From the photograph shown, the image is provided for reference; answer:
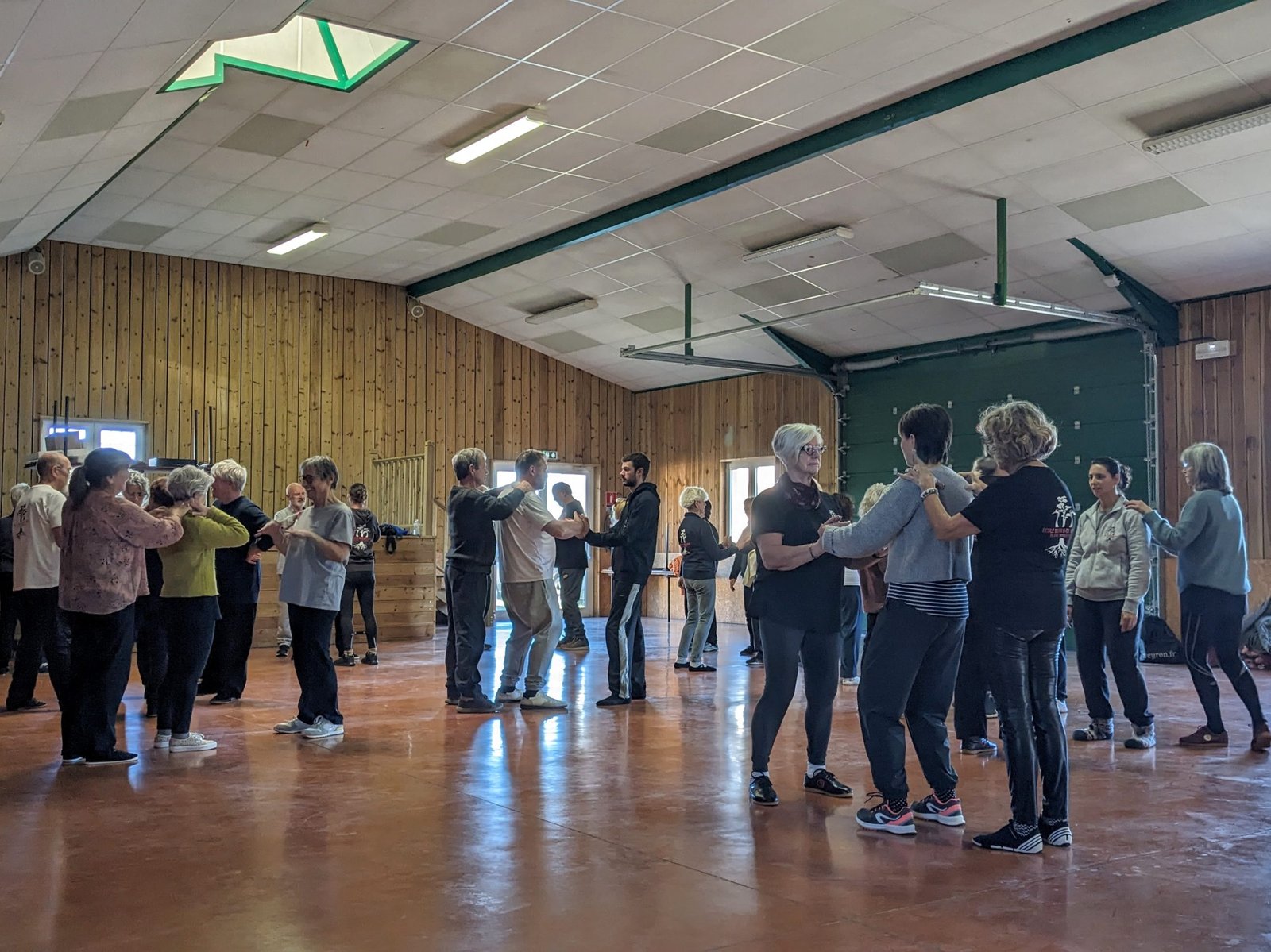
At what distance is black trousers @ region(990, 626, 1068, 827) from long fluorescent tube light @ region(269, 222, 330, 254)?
966 centimetres

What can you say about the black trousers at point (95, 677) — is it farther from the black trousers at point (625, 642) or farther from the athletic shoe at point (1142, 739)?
the athletic shoe at point (1142, 739)

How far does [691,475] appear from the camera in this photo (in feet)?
52.9

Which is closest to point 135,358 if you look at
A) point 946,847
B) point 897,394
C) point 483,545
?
point 483,545

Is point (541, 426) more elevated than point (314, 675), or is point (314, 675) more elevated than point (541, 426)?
point (541, 426)

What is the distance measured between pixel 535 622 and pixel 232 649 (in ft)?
6.72

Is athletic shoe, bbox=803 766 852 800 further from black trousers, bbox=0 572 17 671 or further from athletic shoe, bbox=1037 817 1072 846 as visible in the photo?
black trousers, bbox=0 572 17 671

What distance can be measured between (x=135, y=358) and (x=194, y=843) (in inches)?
399

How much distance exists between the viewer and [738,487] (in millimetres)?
15656

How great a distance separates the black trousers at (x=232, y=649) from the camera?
7.21 metres

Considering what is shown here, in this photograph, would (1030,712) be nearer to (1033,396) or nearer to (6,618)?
Answer: (6,618)

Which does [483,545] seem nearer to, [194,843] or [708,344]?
[194,843]

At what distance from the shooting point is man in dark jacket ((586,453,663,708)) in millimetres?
6887

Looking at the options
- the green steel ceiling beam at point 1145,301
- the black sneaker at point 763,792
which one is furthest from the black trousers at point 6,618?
the green steel ceiling beam at point 1145,301

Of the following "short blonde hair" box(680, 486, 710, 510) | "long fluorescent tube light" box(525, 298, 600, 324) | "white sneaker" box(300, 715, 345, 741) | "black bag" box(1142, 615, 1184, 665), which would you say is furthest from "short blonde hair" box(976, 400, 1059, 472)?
"long fluorescent tube light" box(525, 298, 600, 324)
